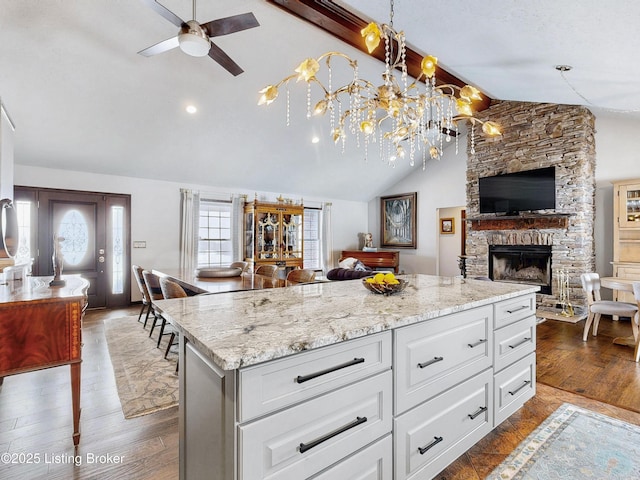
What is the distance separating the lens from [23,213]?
204 inches

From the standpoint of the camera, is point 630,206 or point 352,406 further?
point 630,206

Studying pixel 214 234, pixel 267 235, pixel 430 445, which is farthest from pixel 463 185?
pixel 430 445

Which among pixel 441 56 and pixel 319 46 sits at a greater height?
pixel 319 46

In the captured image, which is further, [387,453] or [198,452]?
[387,453]

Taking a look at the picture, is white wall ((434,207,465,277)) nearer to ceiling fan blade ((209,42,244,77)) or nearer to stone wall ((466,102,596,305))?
stone wall ((466,102,596,305))

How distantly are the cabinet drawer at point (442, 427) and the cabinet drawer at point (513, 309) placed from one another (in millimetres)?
340

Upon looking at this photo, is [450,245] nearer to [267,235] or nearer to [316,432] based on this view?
[267,235]

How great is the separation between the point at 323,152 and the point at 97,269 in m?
4.80

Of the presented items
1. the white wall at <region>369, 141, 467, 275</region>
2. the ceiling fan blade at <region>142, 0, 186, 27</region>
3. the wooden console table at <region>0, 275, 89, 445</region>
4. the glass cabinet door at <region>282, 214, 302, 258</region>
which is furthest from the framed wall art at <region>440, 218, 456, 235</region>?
the wooden console table at <region>0, 275, 89, 445</region>

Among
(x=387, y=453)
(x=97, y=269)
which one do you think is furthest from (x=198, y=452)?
(x=97, y=269)

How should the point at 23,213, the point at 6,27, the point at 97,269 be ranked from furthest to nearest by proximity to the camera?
the point at 97,269, the point at 23,213, the point at 6,27

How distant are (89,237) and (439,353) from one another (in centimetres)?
630

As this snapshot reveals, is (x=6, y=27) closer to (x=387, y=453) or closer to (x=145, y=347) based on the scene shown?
(x=145, y=347)

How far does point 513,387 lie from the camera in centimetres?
214
